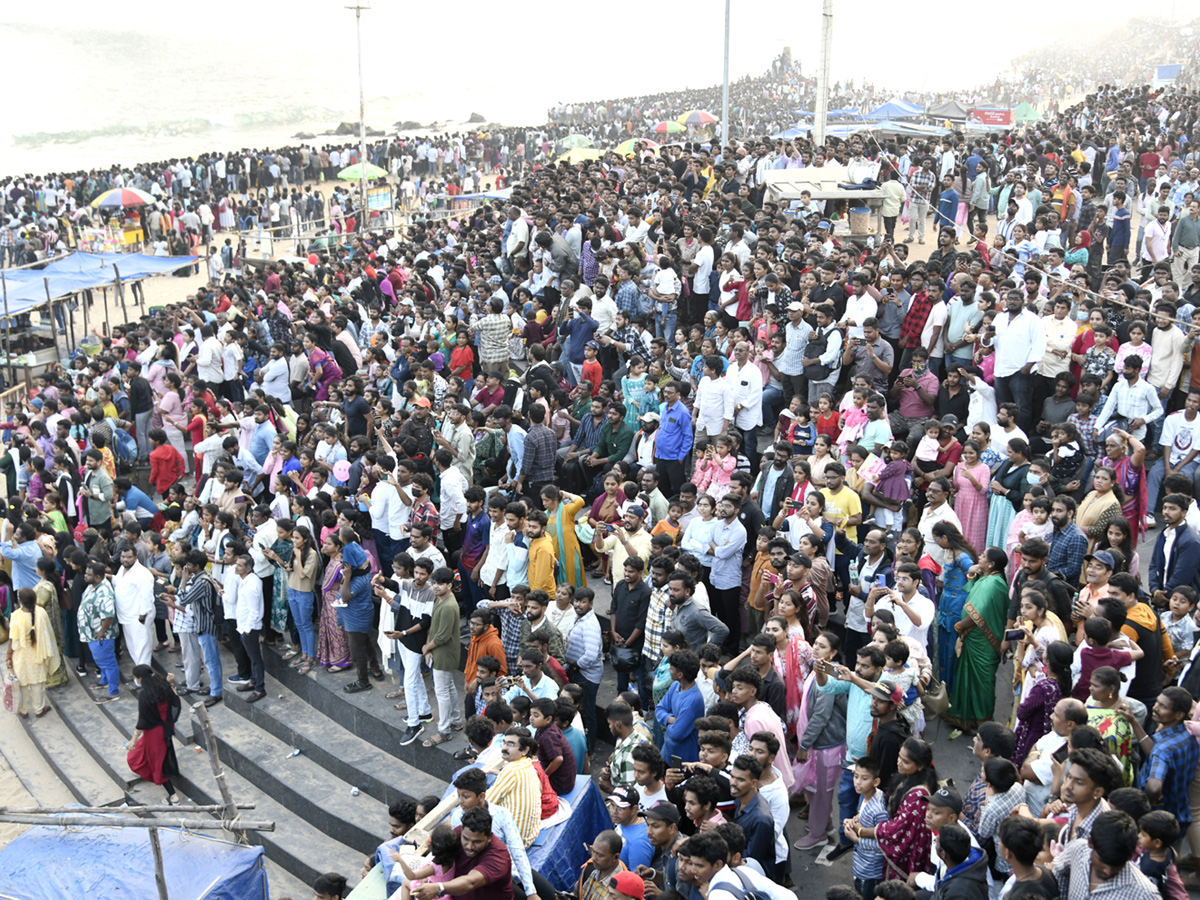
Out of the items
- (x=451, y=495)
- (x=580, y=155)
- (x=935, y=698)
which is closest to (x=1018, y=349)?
(x=935, y=698)

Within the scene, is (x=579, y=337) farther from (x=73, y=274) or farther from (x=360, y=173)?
(x=360, y=173)

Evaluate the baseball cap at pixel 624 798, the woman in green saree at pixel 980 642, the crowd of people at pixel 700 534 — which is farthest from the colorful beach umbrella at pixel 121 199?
the baseball cap at pixel 624 798

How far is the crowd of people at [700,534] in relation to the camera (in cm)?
564

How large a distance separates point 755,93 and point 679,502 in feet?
190

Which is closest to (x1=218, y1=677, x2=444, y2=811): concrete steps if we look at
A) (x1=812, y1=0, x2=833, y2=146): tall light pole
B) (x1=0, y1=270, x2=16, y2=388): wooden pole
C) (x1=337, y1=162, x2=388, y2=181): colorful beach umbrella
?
(x1=0, y1=270, x2=16, y2=388): wooden pole

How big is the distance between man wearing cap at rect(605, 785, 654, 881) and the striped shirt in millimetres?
613

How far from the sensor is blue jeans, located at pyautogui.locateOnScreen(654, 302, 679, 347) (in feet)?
43.6

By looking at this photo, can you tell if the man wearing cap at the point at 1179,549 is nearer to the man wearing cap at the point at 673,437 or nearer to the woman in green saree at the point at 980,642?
the woman in green saree at the point at 980,642

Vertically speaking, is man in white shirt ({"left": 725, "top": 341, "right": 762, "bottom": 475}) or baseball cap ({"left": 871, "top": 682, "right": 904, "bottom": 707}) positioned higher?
man in white shirt ({"left": 725, "top": 341, "right": 762, "bottom": 475})

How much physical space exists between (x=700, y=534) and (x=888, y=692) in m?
2.52

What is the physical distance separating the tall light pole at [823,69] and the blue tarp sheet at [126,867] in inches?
681

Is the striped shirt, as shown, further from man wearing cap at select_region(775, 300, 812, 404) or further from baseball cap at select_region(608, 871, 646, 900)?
man wearing cap at select_region(775, 300, 812, 404)

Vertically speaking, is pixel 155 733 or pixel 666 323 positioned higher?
pixel 666 323

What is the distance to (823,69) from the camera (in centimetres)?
2020
